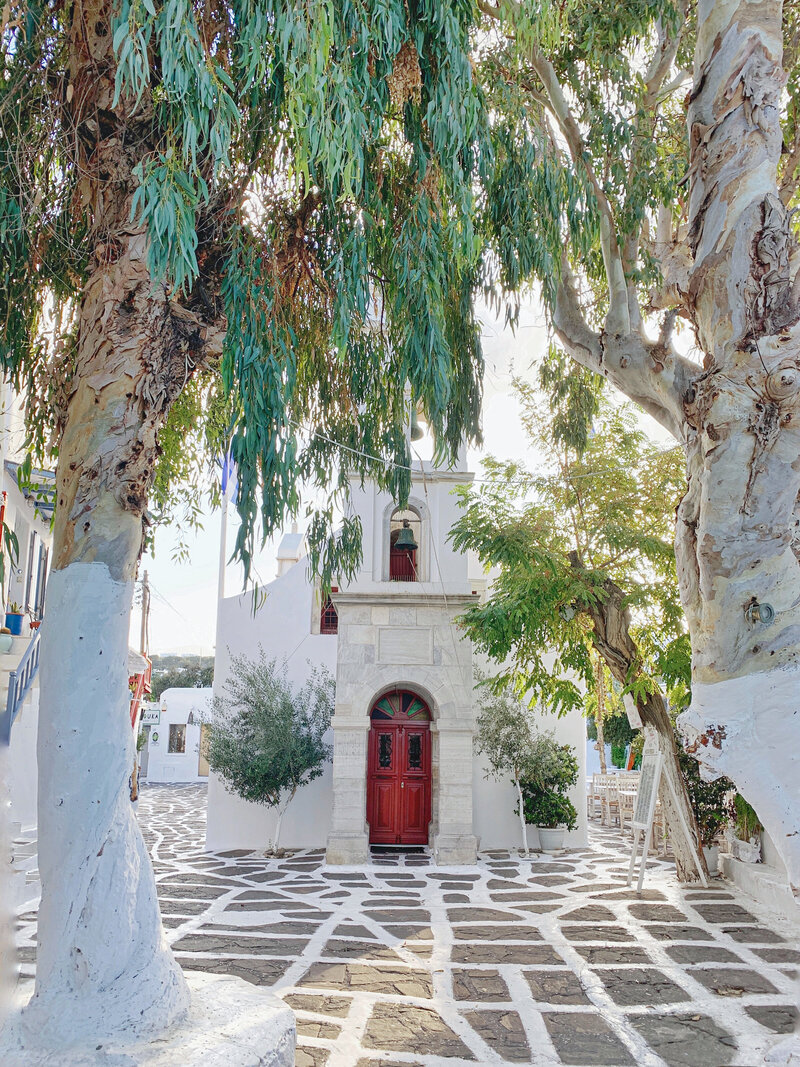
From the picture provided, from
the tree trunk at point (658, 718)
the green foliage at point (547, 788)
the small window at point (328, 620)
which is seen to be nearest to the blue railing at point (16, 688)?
the small window at point (328, 620)

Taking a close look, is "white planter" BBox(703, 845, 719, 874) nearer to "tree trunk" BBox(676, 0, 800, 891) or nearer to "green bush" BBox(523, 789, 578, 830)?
"green bush" BBox(523, 789, 578, 830)

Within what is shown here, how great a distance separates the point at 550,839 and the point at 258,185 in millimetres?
11790

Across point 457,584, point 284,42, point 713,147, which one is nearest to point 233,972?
point 284,42

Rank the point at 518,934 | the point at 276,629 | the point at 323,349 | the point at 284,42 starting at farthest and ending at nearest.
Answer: the point at 276,629 < the point at 518,934 < the point at 323,349 < the point at 284,42

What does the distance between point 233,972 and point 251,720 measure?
6.69m

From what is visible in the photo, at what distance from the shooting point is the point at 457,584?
44.5 feet

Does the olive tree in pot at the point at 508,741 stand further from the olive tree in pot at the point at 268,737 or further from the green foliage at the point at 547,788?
the olive tree in pot at the point at 268,737

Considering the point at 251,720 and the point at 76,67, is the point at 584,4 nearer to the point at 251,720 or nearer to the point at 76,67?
the point at 76,67

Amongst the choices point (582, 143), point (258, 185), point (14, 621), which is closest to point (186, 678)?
point (14, 621)

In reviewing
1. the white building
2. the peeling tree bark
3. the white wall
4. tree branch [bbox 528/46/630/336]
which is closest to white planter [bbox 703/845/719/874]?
tree branch [bbox 528/46/630/336]

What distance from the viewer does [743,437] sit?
14.2 feet

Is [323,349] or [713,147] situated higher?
[713,147]

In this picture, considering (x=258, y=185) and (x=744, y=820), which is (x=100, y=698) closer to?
(x=258, y=185)

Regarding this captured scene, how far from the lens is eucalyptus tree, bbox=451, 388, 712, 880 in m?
10.5
